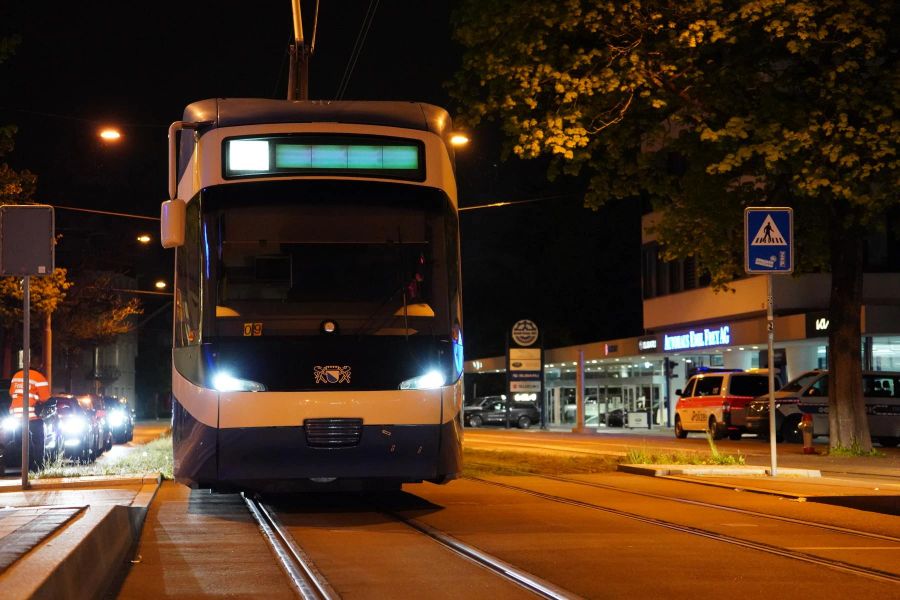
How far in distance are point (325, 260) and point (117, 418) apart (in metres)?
32.8

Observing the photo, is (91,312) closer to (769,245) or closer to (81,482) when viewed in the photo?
(81,482)

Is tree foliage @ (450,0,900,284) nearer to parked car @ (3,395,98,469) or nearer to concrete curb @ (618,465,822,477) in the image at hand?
concrete curb @ (618,465,822,477)

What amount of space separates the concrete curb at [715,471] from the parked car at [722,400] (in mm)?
16813

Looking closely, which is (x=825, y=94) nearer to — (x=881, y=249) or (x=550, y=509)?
(x=550, y=509)

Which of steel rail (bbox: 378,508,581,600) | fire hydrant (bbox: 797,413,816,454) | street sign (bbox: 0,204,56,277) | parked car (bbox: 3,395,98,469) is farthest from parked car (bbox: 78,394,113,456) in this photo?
steel rail (bbox: 378,508,581,600)

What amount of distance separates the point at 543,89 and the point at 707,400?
17559 millimetres

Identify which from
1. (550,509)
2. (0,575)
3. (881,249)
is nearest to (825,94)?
(550,509)

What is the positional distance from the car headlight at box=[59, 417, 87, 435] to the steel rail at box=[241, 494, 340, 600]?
1491 centimetres

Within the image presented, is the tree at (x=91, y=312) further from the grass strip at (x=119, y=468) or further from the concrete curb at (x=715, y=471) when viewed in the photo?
the concrete curb at (x=715, y=471)

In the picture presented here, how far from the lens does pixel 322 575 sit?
381 inches

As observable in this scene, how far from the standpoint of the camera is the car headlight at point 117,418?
42.4m

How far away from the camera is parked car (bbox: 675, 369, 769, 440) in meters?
37.7

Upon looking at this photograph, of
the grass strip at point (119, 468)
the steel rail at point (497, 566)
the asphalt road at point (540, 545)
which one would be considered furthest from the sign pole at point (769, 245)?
the grass strip at point (119, 468)

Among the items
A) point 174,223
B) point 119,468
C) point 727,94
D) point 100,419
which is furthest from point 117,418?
point 174,223
